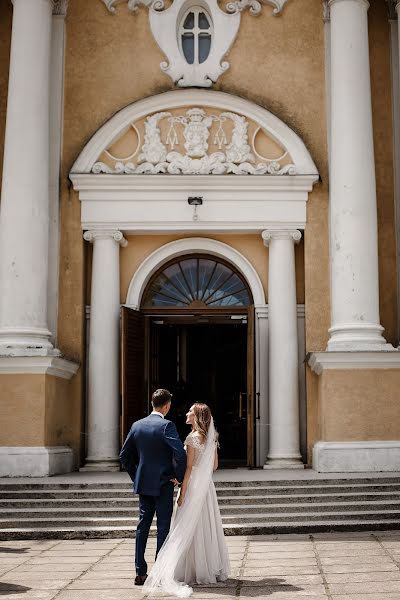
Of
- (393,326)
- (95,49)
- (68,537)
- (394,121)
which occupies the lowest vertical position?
(68,537)

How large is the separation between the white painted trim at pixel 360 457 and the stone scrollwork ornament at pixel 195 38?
20.6 ft

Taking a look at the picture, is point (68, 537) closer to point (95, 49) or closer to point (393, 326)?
point (393, 326)

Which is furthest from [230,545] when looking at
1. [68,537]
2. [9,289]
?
[9,289]

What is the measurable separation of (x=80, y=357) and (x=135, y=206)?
2.56 m

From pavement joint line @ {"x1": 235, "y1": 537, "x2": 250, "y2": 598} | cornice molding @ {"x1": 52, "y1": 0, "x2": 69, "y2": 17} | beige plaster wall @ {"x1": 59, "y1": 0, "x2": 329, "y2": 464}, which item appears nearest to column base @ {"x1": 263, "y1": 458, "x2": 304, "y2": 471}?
beige plaster wall @ {"x1": 59, "y1": 0, "x2": 329, "y2": 464}

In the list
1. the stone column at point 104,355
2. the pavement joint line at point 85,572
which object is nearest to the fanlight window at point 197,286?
the stone column at point 104,355

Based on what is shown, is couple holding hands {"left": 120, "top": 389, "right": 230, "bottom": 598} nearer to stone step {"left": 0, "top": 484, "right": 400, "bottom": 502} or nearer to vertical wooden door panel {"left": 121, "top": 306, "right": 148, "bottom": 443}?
stone step {"left": 0, "top": 484, "right": 400, "bottom": 502}

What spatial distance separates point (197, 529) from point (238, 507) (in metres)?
3.63

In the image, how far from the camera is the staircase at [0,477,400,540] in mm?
10062

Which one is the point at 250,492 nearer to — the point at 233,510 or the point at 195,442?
the point at 233,510

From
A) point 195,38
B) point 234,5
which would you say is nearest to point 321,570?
point 195,38

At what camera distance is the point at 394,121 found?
580 inches

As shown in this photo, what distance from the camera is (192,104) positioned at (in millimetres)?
14758

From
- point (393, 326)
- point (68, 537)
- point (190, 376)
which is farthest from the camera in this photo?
point (190, 376)
